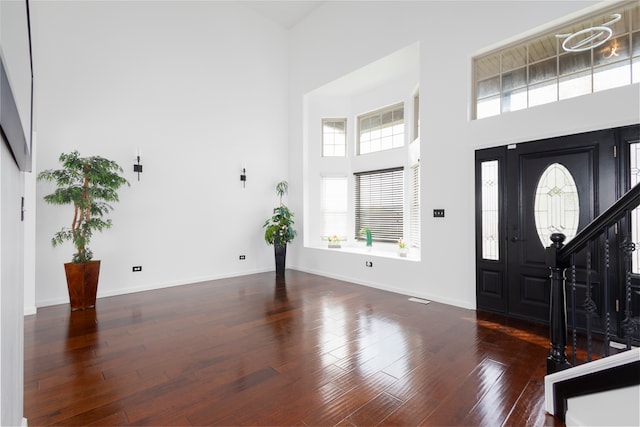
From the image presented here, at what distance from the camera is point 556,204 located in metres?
3.54

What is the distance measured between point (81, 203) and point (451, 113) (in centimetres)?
511

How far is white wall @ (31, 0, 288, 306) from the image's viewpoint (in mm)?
4453

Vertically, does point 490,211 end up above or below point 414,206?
below

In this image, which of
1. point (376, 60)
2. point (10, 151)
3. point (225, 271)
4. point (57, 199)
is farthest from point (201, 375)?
point (376, 60)

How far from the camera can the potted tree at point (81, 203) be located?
406cm

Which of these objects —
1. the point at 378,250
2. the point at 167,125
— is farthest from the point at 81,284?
the point at 378,250

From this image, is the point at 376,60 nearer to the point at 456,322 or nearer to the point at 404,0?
the point at 404,0

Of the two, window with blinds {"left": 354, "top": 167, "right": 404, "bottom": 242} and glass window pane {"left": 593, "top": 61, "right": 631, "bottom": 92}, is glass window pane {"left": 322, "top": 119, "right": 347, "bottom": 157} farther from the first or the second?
glass window pane {"left": 593, "top": 61, "right": 631, "bottom": 92}

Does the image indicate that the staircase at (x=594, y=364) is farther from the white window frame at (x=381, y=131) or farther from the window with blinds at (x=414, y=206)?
the white window frame at (x=381, y=131)

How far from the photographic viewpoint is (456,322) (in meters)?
3.62

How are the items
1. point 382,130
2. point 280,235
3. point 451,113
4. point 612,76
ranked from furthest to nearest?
point 382,130 < point 280,235 < point 451,113 < point 612,76

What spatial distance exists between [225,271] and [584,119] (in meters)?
5.81

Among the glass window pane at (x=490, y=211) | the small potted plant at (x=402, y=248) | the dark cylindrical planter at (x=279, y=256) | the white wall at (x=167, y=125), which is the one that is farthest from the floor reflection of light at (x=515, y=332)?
the white wall at (x=167, y=125)

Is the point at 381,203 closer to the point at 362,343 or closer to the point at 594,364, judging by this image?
the point at 362,343
